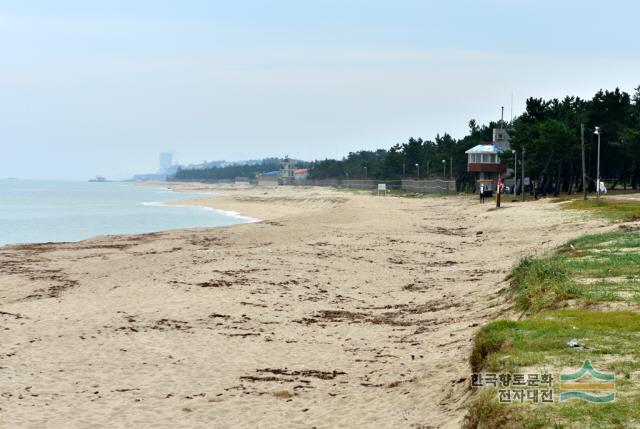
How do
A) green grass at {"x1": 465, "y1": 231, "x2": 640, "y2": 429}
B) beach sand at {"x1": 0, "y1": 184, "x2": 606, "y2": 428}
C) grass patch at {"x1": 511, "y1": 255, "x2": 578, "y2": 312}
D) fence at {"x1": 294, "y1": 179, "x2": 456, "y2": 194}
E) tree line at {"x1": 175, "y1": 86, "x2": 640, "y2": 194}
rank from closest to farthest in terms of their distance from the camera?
green grass at {"x1": 465, "y1": 231, "x2": 640, "y2": 429} → beach sand at {"x1": 0, "y1": 184, "x2": 606, "y2": 428} → grass patch at {"x1": 511, "y1": 255, "x2": 578, "y2": 312} → tree line at {"x1": 175, "y1": 86, "x2": 640, "y2": 194} → fence at {"x1": 294, "y1": 179, "x2": 456, "y2": 194}

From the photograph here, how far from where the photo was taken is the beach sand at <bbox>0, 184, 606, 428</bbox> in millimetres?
9930

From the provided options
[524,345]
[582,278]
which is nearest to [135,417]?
[524,345]

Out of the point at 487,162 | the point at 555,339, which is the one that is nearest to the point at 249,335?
the point at 555,339


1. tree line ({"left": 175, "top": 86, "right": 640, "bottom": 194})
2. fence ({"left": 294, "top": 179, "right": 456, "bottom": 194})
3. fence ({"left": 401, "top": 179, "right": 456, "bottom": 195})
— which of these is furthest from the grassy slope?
fence ({"left": 294, "top": 179, "right": 456, "bottom": 194})

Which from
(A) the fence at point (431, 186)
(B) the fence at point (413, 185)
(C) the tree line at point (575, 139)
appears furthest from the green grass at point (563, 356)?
(B) the fence at point (413, 185)

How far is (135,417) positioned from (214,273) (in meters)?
12.8

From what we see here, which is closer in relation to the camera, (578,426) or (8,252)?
A: (578,426)

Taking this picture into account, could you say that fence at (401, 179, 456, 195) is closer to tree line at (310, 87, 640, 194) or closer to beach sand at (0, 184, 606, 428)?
tree line at (310, 87, 640, 194)

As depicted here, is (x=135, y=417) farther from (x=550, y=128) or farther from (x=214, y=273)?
(x=550, y=128)

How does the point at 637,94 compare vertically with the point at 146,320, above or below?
above

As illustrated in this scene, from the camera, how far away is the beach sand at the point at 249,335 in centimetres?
993

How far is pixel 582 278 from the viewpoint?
47.1 feet

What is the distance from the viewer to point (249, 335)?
14789 mm

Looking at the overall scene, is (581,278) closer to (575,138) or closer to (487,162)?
→ (575,138)
